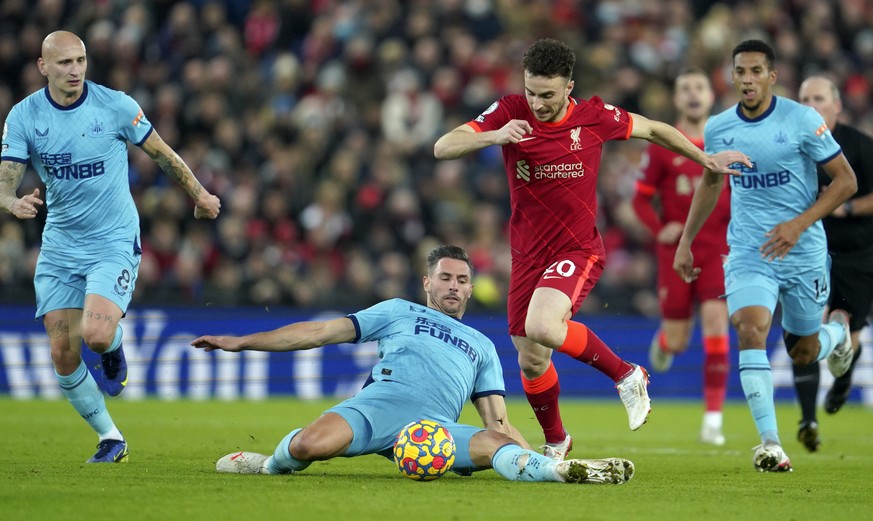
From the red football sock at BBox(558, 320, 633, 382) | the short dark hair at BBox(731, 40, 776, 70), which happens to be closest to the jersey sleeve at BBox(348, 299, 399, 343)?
the red football sock at BBox(558, 320, 633, 382)

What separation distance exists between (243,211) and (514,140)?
36.6 feet

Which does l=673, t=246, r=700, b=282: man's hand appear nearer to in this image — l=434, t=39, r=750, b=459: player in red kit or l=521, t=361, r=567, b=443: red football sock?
l=434, t=39, r=750, b=459: player in red kit

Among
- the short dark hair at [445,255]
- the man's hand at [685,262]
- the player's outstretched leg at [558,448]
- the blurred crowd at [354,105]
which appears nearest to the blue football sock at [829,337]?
the man's hand at [685,262]

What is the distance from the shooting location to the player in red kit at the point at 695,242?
39.4 feet

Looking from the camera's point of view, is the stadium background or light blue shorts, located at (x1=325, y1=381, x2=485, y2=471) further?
the stadium background

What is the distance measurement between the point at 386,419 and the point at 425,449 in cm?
32

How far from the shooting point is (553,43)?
818cm

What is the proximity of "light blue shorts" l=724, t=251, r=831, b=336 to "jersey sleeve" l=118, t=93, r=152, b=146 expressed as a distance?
13.5 feet

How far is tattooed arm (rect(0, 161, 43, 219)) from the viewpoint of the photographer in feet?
26.2

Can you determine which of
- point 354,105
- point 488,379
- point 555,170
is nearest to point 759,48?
point 555,170

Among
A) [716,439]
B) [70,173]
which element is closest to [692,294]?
[716,439]

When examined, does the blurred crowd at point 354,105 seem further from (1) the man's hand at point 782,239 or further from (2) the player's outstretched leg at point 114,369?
(1) the man's hand at point 782,239

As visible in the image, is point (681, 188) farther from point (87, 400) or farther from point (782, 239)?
point (87, 400)

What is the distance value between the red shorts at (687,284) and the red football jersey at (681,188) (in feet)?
0.47
